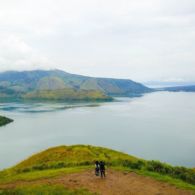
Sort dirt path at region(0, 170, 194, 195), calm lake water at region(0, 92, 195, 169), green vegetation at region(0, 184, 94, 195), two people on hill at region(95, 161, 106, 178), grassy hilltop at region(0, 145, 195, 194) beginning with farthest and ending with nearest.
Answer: calm lake water at region(0, 92, 195, 169) < two people on hill at region(95, 161, 106, 178) < grassy hilltop at region(0, 145, 195, 194) < dirt path at region(0, 170, 194, 195) < green vegetation at region(0, 184, 94, 195)

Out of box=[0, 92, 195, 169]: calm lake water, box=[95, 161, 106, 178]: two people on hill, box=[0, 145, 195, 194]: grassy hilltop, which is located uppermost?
box=[95, 161, 106, 178]: two people on hill

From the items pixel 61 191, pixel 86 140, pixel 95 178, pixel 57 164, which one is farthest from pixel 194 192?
pixel 86 140

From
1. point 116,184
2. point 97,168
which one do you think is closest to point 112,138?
point 97,168

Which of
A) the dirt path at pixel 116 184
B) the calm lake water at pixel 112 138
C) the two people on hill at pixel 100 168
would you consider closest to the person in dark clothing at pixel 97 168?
the two people on hill at pixel 100 168

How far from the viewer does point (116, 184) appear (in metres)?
33.5

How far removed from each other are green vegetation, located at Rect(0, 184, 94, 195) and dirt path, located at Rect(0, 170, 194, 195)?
4.41 feet

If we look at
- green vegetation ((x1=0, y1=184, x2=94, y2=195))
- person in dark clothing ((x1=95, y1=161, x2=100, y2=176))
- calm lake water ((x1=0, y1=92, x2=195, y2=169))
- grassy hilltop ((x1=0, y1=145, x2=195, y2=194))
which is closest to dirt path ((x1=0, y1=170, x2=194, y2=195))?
person in dark clothing ((x1=95, y1=161, x2=100, y2=176))

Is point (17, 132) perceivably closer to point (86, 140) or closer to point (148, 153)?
point (86, 140)

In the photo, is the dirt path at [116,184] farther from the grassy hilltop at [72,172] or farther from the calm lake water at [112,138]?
the calm lake water at [112,138]

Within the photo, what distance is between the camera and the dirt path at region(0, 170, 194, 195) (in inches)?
1215

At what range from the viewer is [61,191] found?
102 ft

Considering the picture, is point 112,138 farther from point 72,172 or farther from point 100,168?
point 100,168

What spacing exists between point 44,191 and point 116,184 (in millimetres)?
8810

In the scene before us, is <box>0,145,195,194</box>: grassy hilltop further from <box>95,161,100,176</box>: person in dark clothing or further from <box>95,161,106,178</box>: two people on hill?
<box>95,161,106,178</box>: two people on hill
